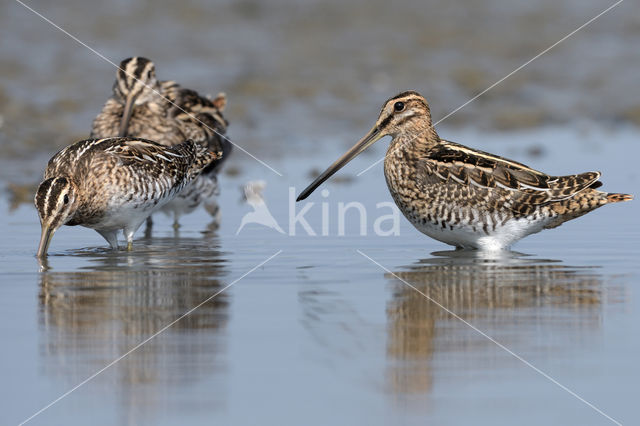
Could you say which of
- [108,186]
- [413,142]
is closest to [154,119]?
[108,186]

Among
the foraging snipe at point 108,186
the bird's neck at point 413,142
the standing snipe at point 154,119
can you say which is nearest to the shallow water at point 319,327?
the foraging snipe at point 108,186

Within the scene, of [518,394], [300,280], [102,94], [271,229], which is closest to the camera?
[518,394]

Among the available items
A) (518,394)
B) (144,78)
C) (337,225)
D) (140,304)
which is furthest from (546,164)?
(518,394)

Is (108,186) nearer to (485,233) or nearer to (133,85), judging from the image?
(133,85)

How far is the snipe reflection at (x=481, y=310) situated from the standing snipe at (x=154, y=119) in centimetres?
327

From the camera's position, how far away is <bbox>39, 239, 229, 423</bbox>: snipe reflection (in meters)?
6.12

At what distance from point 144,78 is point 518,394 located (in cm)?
741

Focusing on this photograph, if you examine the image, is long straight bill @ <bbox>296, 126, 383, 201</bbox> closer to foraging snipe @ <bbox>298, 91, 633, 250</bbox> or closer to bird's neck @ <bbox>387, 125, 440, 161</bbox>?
bird's neck @ <bbox>387, 125, 440, 161</bbox>

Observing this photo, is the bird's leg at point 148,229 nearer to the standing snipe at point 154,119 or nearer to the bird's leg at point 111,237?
the standing snipe at point 154,119

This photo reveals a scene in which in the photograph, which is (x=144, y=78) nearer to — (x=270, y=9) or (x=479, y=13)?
(x=270, y=9)

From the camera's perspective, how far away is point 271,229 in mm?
11000

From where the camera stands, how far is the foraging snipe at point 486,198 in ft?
32.2

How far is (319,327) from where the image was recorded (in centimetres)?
722

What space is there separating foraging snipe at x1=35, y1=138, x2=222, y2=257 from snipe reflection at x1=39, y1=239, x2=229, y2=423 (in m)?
0.38
